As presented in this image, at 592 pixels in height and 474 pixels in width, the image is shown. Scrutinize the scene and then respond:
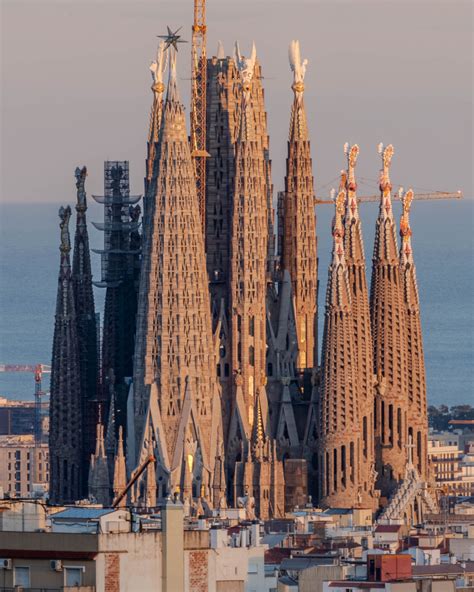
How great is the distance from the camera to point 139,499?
110688 mm

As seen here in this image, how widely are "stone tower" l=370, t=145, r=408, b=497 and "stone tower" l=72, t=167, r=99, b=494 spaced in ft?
32.6

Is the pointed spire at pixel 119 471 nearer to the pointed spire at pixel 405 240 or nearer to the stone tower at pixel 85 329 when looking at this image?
the stone tower at pixel 85 329

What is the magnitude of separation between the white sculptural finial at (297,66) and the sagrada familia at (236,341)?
0.12 m

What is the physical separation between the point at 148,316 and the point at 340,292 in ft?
21.3

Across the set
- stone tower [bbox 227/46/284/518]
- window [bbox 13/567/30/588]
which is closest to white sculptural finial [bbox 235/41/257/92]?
stone tower [bbox 227/46/284/518]

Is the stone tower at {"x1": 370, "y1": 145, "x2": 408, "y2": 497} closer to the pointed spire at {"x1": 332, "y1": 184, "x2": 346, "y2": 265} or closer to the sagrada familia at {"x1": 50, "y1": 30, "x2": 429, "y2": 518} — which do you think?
the sagrada familia at {"x1": 50, "y1": 30, "x2": 429, "y2": 518}

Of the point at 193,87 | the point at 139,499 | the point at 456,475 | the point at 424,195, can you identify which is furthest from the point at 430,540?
the point at 456,475

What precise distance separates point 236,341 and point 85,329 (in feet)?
29.4

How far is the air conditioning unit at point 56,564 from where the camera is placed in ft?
138

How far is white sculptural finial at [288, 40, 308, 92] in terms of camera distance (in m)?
119

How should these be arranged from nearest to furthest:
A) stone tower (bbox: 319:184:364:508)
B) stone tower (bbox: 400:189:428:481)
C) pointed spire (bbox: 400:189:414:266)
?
stone tower (bbox: 319:184:364:508)
stone tower (bbox: 400:189:428:481)
pointed spire (bbox: 400:189:414:266)

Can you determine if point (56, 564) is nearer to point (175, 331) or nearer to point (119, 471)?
point (175, 331)

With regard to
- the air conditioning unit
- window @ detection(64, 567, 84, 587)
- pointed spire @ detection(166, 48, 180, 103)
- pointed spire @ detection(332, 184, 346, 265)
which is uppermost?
pointed spire @ detection(166, 48, 180, 103)

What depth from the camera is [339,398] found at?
113938 millimetres
